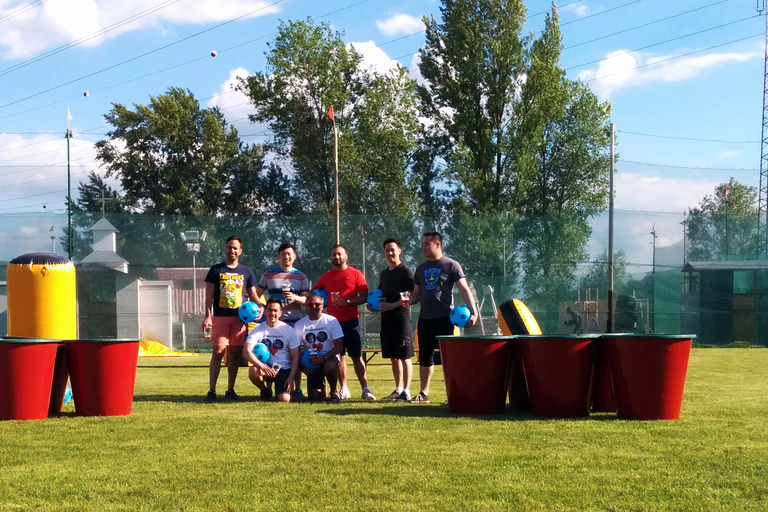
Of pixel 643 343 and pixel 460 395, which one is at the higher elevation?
pixel 643 343

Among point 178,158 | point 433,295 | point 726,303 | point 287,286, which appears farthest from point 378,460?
point 178,158

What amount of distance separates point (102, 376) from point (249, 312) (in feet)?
6.08

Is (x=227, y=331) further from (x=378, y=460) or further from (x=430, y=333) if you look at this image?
(x=378, y=460)

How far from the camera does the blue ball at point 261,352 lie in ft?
28.9

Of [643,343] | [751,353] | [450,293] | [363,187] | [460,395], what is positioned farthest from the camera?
[363,187]

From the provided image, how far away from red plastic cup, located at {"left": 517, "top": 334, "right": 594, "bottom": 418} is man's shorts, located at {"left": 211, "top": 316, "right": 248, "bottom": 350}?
11.0 ft

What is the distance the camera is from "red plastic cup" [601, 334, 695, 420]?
23.3ft

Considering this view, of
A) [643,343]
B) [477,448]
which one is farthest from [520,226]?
[477,448]

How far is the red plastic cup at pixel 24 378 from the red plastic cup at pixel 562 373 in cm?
417

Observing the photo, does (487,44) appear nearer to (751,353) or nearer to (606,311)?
(606,311)

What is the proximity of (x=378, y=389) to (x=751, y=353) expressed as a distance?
43.9 feet

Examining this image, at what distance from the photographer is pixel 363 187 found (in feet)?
129

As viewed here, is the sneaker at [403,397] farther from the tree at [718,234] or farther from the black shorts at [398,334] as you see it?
the tree at [718,234]

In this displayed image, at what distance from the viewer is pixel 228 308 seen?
30.7 ft
